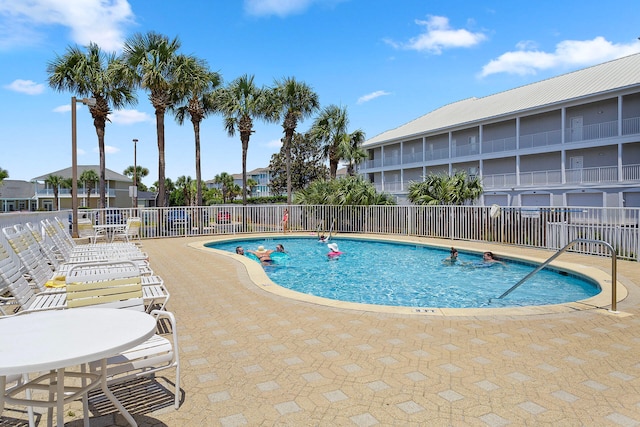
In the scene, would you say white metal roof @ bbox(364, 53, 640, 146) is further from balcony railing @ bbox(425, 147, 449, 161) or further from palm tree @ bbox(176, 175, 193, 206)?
palm tree @ bbox(176, 175, 193, 206)

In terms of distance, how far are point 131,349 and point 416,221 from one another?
1606cm

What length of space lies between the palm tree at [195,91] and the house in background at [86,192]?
29.8 metres

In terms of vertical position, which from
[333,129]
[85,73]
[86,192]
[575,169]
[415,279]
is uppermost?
[85,73]

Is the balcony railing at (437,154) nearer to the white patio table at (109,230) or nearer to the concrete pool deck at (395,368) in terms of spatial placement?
the white patio table at (109,230)

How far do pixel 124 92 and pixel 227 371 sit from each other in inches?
1017

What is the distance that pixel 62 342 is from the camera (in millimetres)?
2207

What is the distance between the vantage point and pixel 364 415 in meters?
3.01

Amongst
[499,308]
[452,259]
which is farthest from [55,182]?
[499,308]

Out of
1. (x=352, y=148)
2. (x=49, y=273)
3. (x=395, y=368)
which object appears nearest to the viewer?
(x=395, y=368)

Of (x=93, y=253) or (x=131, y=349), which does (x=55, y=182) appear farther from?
(x=131, y=349)

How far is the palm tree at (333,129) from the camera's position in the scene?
26.2m

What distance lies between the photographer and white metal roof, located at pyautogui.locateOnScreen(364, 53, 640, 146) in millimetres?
25312

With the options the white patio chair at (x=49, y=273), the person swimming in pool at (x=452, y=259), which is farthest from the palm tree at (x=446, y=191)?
the white patio chair at (x=49, y=273)

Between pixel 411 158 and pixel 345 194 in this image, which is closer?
pixel 345 194
